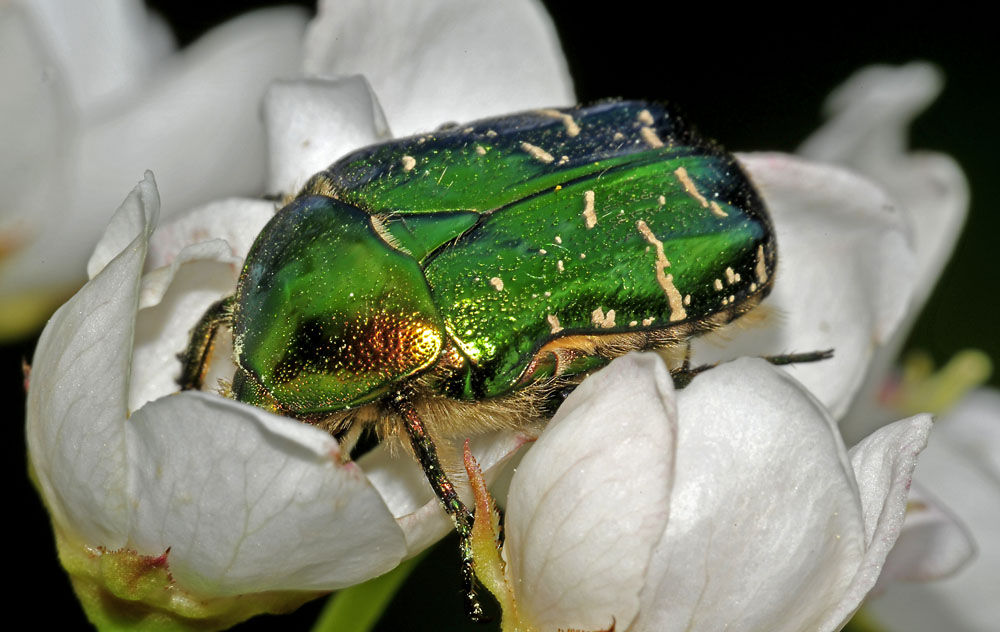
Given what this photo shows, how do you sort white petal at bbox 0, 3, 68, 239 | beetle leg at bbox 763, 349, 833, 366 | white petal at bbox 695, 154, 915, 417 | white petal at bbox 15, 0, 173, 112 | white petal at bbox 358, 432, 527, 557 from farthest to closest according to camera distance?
1. white petal at bbox 15, 0, 173, 112
2. white petal at bbox 0, 3, 68, 239
3. white petal at bbox 695, 154, 915, 417
4. beetle leg at bbox 763, 349, 833, 366
5. white petal at bbox 358, 432, 527, 557

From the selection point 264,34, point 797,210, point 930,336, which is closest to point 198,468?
point 797,210

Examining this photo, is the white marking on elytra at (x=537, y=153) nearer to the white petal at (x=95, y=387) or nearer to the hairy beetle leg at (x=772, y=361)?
the hairy beetle leg at (x=772, y=361)

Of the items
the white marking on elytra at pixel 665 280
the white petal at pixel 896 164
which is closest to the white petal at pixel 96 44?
the white marking on elytra at pixel 665 280

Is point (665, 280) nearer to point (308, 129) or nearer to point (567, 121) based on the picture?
point (567, 121)

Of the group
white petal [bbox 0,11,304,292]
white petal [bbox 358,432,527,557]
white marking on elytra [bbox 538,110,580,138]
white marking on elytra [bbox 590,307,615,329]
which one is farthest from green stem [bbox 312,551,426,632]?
white petal [bbox 0,11,304,292]

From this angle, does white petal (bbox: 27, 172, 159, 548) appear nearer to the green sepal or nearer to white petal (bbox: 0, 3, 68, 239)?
the green sepal

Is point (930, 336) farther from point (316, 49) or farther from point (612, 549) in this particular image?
point (612, 549)

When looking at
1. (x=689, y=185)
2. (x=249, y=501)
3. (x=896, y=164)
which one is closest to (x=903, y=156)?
(x=896, y=164)
